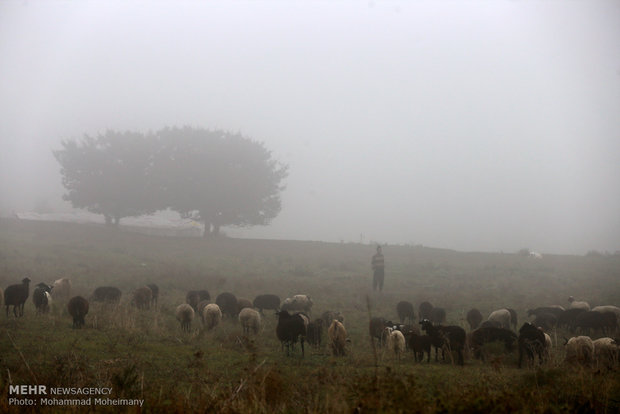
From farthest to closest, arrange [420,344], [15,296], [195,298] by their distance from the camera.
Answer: [195,298] < [15,296] < [420,344]

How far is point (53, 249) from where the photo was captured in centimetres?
3588

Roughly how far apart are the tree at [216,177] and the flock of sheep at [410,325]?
94.5 ft

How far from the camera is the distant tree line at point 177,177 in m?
50.7

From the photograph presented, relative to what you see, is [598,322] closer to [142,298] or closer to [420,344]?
[420,344]

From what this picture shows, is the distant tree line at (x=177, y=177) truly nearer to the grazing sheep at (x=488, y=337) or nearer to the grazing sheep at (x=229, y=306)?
the grazing sheep at (x=229, y=306)

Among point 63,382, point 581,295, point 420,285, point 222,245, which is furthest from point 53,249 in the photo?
point 581,295

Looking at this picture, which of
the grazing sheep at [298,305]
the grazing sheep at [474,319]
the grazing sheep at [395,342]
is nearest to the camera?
the grazing sheep at [395,342]

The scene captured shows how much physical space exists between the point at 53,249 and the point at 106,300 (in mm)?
18888

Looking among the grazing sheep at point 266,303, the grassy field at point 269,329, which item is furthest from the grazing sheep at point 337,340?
the grazing sheep at point 266,303

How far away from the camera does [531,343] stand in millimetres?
12125

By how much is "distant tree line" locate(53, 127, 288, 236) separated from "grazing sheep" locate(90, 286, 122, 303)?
29.5 meters

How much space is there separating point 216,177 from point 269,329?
35.5 m

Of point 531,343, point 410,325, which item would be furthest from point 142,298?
point 531,343

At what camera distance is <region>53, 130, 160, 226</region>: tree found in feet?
170
